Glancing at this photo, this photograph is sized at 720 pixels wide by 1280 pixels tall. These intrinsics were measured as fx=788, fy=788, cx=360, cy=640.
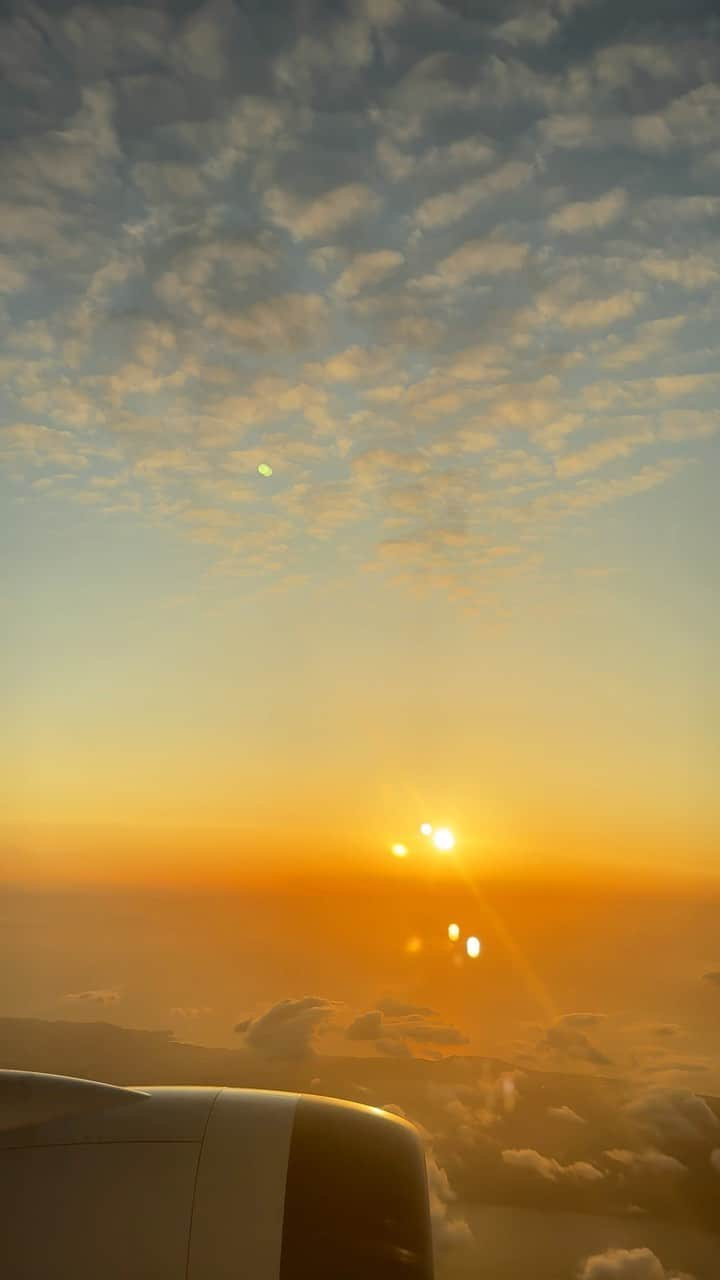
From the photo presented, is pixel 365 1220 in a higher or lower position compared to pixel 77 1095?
lower

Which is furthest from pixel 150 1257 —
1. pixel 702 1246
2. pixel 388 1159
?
pixel 702 1246

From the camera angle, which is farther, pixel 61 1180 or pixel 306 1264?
pixel 61 1180

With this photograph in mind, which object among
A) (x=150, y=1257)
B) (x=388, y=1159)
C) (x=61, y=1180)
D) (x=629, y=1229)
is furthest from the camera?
(x=629, y=1229)

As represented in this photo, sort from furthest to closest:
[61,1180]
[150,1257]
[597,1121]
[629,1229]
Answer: [629,1229]
[597,1121]
[61,1180]
[150,1257]

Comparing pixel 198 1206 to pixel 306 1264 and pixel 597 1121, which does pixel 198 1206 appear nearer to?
pixel 306 1264
